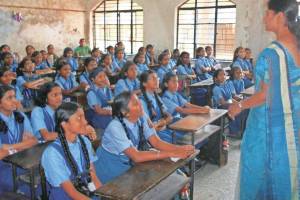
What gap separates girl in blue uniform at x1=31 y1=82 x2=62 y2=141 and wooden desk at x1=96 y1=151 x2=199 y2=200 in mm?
1156

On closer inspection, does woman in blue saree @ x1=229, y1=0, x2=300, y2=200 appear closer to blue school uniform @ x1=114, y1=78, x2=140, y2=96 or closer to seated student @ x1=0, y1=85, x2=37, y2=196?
seated student @ x1=0, y1=85, x2=37, y2=196

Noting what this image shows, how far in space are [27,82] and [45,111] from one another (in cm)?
262

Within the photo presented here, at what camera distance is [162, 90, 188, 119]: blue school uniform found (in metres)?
4.20

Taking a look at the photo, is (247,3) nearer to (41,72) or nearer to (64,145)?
(41,72)

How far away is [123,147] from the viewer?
2.55 metres

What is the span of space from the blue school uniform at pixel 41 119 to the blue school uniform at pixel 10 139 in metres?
0.06

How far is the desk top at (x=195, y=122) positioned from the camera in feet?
11.3

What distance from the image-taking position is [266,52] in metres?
2.04

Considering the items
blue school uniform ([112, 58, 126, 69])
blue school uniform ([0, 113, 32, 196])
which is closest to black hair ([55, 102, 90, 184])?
blue school uniform ([0, 113, 32, 196])

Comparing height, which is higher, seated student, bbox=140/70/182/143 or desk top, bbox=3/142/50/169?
seated student, bbox=140/70/182/143

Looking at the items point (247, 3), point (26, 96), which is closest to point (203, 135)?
point (26, 96)

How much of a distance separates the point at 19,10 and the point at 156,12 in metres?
4.03

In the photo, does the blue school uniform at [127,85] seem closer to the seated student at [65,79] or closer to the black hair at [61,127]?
the seated student at [65,79]

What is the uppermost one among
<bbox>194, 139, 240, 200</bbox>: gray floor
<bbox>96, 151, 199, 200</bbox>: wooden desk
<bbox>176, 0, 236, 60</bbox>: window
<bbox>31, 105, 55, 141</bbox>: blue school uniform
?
<bbox>176, 0, 236, 60</bbox>: window
